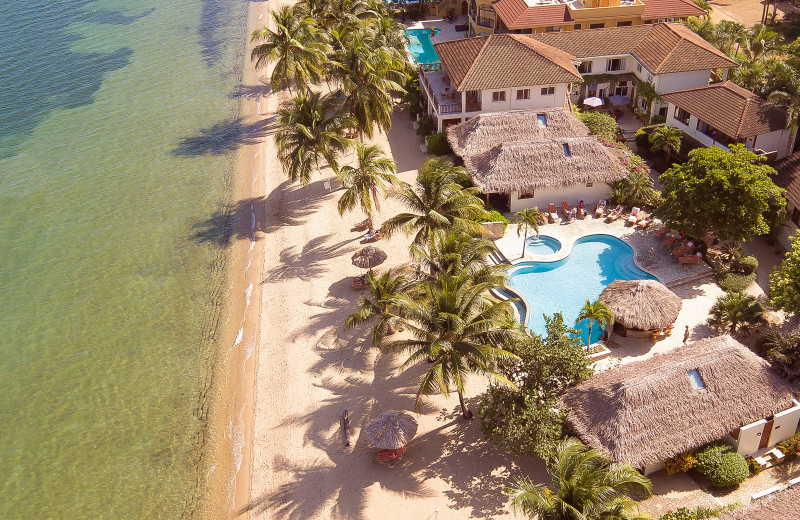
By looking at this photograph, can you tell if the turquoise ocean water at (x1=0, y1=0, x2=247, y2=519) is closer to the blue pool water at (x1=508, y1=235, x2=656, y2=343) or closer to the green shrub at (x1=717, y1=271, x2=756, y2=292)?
the blue pool water at (x1=508, y1=235, x2=656, y2=343)

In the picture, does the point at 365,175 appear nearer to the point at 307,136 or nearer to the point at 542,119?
the point at 307,136

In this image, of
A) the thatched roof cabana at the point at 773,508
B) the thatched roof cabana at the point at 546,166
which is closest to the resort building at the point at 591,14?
the thatched roof cabana at the point at 546,166

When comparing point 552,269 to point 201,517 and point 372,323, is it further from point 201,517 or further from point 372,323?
point 201,517

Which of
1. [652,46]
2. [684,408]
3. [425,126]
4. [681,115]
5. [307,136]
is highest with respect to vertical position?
[652,46]

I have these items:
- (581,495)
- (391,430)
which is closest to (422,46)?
(391,430)

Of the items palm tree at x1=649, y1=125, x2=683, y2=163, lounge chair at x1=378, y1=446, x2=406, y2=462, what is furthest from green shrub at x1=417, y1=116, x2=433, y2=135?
lounge chair at x1=378, y1=446, x2=406, y2=462

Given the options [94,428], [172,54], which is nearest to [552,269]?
[94,428]

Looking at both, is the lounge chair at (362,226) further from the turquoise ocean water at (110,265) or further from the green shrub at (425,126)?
the green shrub at (425,126)
